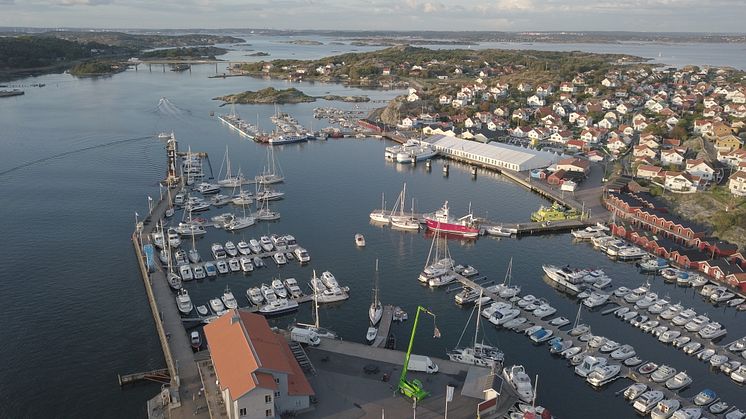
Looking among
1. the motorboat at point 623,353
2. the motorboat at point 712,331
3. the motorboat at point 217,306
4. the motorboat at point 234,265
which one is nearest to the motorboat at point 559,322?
the motorboat at point 623,353

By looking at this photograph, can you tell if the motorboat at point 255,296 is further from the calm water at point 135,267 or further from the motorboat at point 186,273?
the motorboat at point 186,273

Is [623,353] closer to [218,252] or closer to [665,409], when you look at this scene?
[665,409]

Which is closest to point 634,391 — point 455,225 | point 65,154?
point 455,225

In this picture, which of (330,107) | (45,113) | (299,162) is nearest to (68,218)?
(299,162)

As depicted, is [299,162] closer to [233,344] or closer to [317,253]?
[317,253]

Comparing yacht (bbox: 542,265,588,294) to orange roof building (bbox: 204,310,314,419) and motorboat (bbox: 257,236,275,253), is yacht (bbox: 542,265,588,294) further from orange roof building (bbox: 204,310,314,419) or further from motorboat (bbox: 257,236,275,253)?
orange roof building (bbox: 204,310,314,419)
